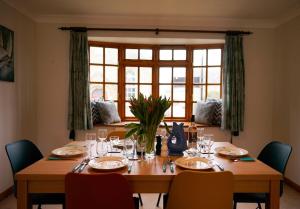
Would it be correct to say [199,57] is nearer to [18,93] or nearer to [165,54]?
[165,54]

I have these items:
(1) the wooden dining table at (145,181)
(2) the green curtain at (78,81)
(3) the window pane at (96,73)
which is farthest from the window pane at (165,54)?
(1) the wooden dining table at (145,181)

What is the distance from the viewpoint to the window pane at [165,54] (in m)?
4.23

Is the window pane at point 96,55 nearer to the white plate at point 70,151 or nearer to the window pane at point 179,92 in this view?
the window pane at point 179,92

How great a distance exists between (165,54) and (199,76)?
0.70 m

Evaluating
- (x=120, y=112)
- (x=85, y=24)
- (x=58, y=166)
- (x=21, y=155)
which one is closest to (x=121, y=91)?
(x=120, y=112)

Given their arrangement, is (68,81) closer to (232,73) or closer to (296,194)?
(232,73)

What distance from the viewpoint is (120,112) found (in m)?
4.21

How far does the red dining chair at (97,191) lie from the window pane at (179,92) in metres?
3.06

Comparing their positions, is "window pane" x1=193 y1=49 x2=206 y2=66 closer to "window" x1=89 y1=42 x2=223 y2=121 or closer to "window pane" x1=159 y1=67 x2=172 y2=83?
"window" x1=89 y1=42 x2=223 y2=121

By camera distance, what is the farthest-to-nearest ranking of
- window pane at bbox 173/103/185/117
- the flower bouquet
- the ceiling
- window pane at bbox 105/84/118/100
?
window pane at bbox 173/103/185/117 < window pane at bbox 105/84/118/100 < the ceiling < the flower bouquet

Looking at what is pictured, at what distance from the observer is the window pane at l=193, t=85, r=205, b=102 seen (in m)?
4.22

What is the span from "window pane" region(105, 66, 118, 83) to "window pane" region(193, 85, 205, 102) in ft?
4.49

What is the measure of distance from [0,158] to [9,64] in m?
1.12

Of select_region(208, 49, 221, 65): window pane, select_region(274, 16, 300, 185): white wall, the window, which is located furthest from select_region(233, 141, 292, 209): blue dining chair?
select_region(208, 49, 221, 65): window pane
